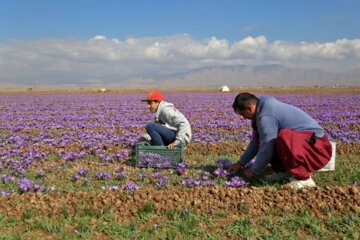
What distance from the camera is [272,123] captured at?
404 cm

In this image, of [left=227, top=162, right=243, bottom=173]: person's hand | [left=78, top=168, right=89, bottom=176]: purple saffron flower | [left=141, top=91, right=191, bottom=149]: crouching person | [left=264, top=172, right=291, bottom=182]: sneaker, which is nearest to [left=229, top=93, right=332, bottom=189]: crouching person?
[left=264, top=172, right=291, bottom=182]: sneaker

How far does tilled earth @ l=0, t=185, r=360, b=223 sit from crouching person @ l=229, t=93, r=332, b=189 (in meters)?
0.38

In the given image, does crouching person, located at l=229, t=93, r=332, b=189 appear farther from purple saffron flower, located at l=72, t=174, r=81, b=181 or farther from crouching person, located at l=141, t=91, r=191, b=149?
purple saffron flower, located at l=72, t=174, r=81, b=181

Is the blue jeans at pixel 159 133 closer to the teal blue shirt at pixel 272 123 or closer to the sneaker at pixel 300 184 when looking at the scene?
the teal blue shirt at pixel 272 123

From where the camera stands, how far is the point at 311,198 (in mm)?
3803

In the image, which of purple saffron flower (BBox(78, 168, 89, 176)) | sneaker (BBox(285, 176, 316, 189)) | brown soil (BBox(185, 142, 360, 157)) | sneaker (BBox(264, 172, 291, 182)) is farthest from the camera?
brown soil (BBox(185, 142, 360, 157))

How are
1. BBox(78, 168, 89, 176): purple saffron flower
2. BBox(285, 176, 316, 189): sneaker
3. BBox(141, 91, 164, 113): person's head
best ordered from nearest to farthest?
BBox(285, 176, 316, 189): sneaker
BBox(78, 168, 89, 176): purple saffron flower
BBox(141, 91, 164, 113): person's head

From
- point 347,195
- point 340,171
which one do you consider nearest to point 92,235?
point 347,195

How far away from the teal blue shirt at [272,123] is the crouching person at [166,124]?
191 centimetres

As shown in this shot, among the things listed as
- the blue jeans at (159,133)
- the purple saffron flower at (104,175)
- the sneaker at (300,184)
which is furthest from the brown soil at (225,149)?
the sneaker at (300,184)

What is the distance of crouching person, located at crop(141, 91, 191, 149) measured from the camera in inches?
222

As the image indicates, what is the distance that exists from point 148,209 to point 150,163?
6.14 feet

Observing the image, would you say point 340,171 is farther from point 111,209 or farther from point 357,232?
point 111,209

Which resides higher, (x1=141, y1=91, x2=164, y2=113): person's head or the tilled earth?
(x1=141, y1=91, x2=164, y2=113): person's head
